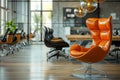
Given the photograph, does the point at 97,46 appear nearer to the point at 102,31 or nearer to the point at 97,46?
the point at 97,46

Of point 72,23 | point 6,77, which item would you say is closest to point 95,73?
point 6,77

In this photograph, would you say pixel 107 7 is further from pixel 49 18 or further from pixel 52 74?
pixel 52 74

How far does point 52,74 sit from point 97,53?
1.07 meters

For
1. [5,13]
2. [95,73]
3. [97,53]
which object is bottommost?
[95,73]

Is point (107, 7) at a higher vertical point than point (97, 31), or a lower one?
higher

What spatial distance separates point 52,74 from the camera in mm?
5820

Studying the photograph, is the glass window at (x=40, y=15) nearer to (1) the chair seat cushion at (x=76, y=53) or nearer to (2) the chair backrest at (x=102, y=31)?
(2) the chair backrest at (x=102, y=31)

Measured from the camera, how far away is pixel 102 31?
19.5 ft

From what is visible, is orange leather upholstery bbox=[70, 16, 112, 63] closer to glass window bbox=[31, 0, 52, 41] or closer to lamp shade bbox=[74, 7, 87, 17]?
lamp shade bbox=[74, 7, 87, 17]

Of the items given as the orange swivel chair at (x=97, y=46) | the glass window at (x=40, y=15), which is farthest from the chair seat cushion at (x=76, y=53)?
the glass window at (x=40, y=15)

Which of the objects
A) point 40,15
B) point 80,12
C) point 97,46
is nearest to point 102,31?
point 97,46

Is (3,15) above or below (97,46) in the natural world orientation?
above

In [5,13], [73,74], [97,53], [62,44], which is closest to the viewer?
[97,53]

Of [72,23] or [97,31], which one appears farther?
[72,23]
